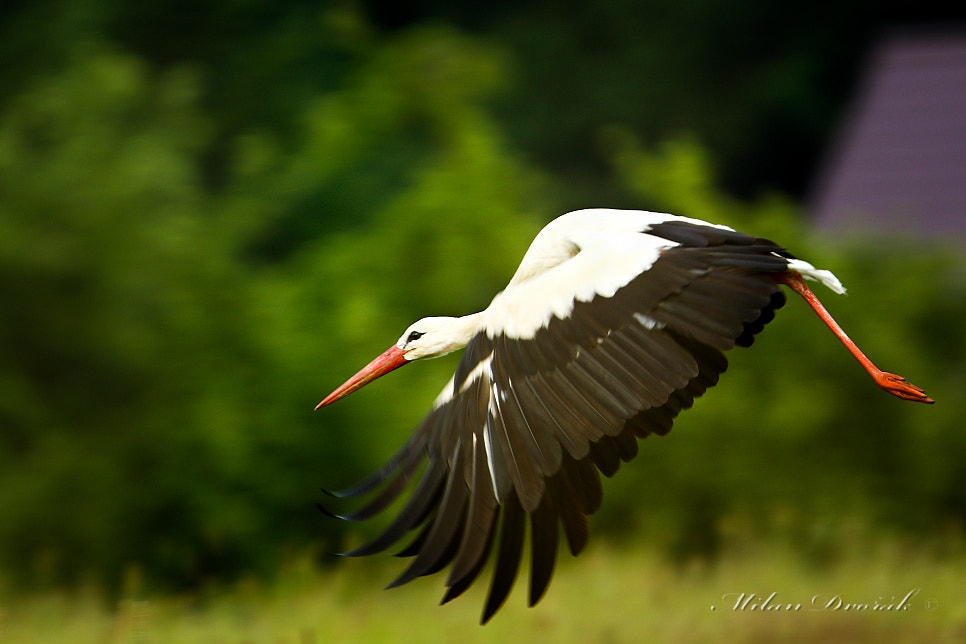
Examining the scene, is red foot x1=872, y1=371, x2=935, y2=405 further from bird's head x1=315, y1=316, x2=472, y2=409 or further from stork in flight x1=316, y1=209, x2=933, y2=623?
bird's head x1=315, y1=316, x2=472, y2=409

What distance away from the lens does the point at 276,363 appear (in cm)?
656

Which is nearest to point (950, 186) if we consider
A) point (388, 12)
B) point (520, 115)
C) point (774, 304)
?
point (520, 115)

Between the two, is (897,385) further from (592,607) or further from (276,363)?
(276,363)

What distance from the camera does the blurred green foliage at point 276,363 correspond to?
644 centimetres

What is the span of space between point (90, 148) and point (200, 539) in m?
2.03

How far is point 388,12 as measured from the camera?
1411 cm

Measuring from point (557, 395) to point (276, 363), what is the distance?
3071 millimetres

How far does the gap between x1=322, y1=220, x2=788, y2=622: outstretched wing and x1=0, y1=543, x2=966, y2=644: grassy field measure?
4.64 ft

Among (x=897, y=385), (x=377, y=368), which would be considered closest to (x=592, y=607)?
(x=377, y=368)

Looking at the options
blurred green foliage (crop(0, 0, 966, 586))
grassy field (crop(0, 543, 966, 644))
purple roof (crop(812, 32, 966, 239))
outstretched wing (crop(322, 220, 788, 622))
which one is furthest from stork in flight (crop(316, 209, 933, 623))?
purple roof (crop(812, 32, 966, 239))

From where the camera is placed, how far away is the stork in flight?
3660 millimetres

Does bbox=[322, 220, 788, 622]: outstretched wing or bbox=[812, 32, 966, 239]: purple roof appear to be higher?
bbox=[322, 220, 788, 622]: outstretched wing

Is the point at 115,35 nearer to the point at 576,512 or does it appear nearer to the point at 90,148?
the point at 90,148

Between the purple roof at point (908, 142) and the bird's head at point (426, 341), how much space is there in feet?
24.0
